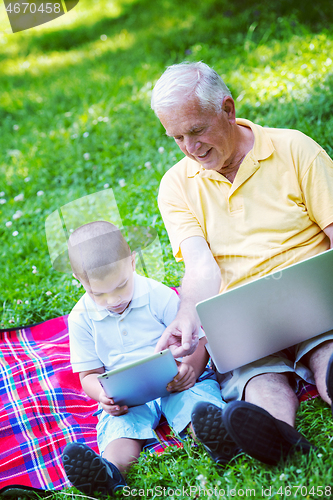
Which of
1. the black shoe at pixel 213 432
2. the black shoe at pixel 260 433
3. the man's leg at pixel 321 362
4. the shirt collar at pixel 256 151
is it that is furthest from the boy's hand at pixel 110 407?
the shirt collar at pixel 256 151

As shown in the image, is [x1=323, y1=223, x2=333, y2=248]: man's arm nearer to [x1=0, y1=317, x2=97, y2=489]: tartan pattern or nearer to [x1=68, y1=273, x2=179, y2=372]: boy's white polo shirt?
[x1=68, y1=273, x2=179, y2=372]: boy's white polo shirt

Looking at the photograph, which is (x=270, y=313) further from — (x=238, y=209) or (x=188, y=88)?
(x=188, y=88)

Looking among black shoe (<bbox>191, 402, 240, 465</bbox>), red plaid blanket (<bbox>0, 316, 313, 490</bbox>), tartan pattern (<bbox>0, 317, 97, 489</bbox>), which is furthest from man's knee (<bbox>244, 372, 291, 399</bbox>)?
tartan pattern (<bbox>0, 317, 97, 489</bbox>)

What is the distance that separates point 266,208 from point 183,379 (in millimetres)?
756

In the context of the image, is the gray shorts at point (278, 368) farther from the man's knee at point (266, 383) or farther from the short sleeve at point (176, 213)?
the short sleeve at point (176, 213)

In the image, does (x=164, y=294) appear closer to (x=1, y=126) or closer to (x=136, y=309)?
(x=136, y=309)

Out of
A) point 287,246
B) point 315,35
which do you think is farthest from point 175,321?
point 315,35

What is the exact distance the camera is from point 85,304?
6.59 feet

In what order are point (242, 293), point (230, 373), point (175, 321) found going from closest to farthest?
point (242, 293) → point (175, 321) → point (230, 373)

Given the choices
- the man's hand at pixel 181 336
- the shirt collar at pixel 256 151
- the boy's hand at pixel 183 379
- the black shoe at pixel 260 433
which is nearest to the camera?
the black shoe at pixel 260 433

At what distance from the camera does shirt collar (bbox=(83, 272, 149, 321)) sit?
1.97 m

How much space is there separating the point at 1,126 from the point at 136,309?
4.90 metres

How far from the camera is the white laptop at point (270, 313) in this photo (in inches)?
62.2

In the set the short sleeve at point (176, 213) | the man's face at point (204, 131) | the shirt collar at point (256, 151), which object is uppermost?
the man's face at point (204, 131)
